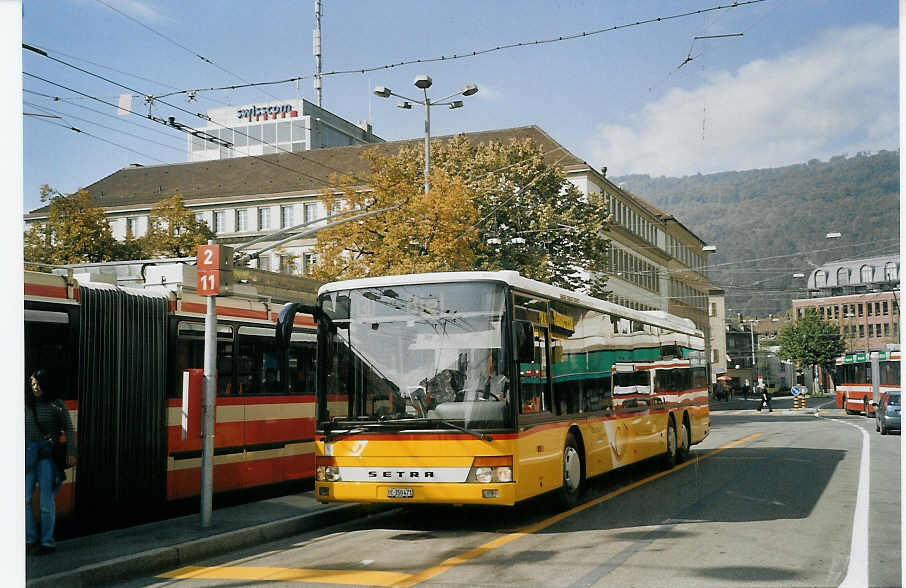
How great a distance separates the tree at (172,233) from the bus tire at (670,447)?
27.0 meters

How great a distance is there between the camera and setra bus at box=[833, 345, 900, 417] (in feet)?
59.8

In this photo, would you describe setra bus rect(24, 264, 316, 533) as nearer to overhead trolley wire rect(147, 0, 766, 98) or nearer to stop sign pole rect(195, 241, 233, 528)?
stop sign pole rect(195, 241, 233, 528)

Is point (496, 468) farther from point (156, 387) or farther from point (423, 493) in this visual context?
point (156, 387)

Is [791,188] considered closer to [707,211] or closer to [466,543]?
[707,211]

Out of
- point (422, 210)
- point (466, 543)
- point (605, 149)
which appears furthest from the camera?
point (422, 210)

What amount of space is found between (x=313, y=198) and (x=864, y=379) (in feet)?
136

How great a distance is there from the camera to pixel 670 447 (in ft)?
61.1

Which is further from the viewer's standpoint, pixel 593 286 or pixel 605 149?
pixel 593 286

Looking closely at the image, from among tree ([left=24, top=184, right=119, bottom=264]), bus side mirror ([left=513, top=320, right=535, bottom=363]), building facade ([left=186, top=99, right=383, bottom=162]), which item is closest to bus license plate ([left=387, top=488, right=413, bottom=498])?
bus side mirror ([left=513, top=320, right=535, bottom=363])

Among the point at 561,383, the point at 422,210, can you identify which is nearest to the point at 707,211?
the point at 561,383

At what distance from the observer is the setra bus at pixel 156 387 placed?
10758 mm

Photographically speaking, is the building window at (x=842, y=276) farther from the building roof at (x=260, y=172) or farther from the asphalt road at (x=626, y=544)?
the building roof at (x=260, y=172)

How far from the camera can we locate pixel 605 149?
13352 mm

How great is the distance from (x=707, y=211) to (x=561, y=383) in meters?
4.48
